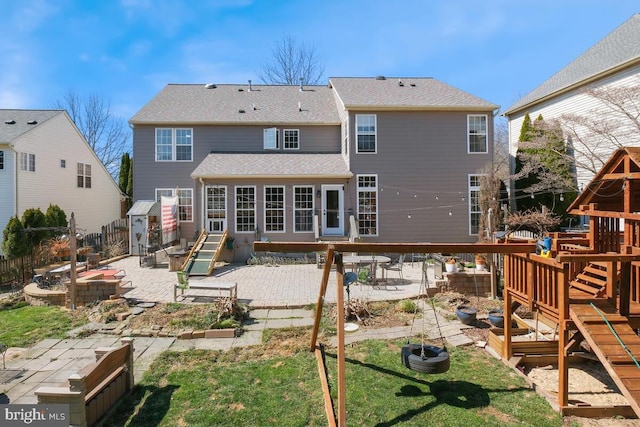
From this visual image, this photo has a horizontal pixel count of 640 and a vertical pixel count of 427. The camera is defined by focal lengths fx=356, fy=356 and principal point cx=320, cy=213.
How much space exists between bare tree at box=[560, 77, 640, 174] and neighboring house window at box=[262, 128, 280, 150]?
43.5ft

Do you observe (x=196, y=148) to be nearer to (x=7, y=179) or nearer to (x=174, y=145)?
(x=174, y=145)

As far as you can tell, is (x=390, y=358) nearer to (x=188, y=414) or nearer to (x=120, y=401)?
(x=188, y=414)

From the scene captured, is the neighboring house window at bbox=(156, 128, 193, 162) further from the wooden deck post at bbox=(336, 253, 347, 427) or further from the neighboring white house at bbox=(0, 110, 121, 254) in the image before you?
the wooden deck post at bbox=(336, 253, 347, 427)

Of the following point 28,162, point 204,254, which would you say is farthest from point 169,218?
point 28,162

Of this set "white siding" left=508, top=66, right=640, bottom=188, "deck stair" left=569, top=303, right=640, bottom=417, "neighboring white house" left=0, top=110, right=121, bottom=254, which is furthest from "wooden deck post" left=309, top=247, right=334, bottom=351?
"white siding" left=508, top=66, right=640, bottom=188

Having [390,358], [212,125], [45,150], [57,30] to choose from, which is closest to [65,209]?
[45,150]

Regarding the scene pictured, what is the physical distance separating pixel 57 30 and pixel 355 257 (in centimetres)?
1267

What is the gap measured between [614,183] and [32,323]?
39.7 ft

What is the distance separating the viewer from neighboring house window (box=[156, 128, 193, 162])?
17.8m

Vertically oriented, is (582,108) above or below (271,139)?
above

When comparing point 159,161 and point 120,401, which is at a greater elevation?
point 159,161

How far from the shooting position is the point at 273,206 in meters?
16.1

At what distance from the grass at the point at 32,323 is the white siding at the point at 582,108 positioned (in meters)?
19.3

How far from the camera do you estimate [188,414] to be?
4.45 m
